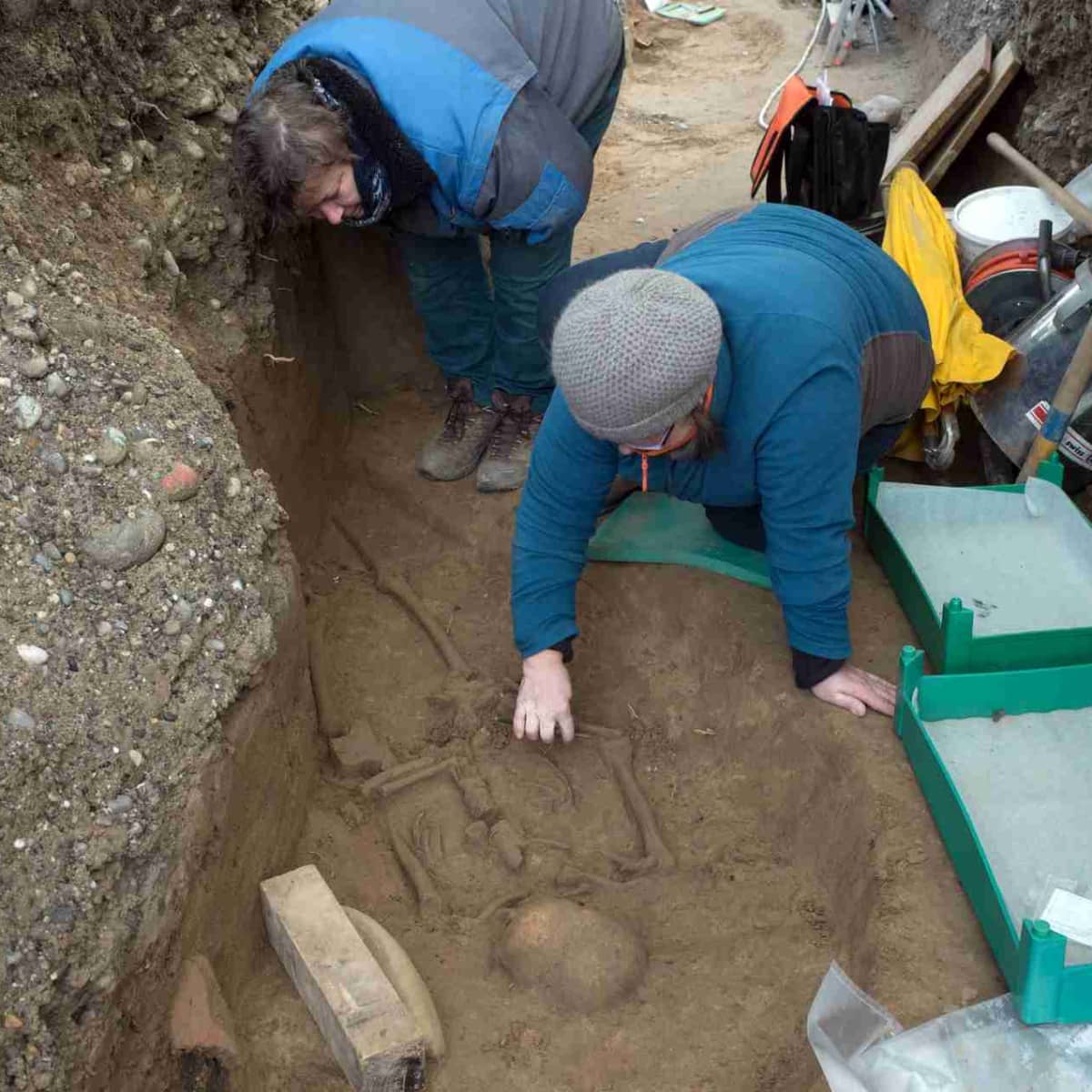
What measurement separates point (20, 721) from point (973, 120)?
4433mm

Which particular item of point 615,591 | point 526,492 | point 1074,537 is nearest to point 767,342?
point 526,492

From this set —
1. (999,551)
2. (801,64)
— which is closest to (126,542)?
(999,551)

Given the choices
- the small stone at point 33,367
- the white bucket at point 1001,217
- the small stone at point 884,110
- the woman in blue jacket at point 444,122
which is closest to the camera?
the small stone at point 33,367

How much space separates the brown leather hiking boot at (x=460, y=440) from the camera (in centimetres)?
387

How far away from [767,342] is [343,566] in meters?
1.74

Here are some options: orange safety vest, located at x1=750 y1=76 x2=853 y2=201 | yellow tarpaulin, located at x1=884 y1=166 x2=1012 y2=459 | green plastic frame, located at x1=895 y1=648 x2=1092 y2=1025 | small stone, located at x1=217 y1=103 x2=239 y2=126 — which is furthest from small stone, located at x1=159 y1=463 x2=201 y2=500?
orange safety vest, located at x1=750 y1=76 x2=853 y2=201

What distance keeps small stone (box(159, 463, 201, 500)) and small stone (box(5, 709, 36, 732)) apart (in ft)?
1.99

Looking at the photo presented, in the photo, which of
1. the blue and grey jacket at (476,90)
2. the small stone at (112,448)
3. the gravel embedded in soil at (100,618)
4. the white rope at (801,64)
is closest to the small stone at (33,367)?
the gravel embedded in soil at (100,618)

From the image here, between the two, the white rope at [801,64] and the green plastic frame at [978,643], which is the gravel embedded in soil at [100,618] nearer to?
the green plastic frame at [978,643]

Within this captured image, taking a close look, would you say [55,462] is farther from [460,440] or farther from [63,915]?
[460,440]

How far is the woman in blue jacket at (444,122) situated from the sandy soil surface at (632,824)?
92 cm

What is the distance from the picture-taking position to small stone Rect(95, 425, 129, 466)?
2549mm

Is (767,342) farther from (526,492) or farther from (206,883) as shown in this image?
(206,883)

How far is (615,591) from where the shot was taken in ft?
11.1
